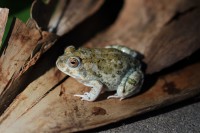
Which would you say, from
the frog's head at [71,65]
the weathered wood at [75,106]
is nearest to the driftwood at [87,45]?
the weathered wood at [75,106]

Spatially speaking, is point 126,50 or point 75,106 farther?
point 126,50

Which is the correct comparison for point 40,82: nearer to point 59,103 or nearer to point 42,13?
point 59,103

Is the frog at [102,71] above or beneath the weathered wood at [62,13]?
beneath

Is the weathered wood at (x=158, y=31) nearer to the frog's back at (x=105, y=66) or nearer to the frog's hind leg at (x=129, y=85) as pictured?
the frog's hind leg at (x=129, y=85)

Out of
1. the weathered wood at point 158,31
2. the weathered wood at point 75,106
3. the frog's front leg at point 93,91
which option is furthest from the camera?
the weathered wood at point 158,31

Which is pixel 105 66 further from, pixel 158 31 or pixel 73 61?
pixel 158 31

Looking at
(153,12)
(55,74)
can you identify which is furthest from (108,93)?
(153,12)

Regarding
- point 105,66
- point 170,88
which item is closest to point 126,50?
point 105,66
